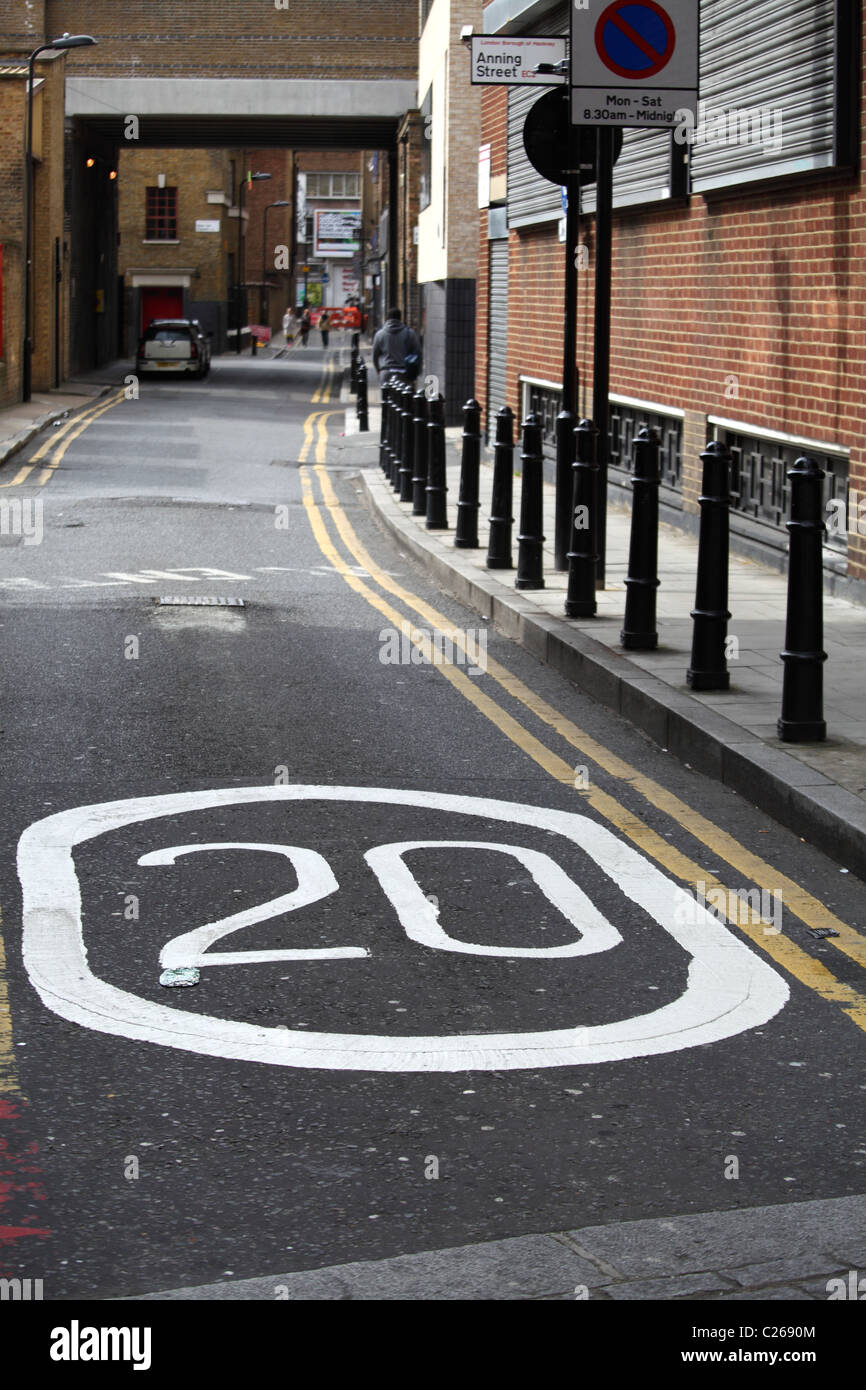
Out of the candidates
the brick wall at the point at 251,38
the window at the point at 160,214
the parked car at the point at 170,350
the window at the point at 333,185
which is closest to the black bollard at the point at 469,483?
the brick wall at the point at 251,38

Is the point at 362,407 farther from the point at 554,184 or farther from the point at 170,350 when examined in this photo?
the point at 170,350

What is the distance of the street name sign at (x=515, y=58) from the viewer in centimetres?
1230

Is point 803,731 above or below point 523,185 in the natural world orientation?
below

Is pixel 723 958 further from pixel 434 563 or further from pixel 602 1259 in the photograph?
pixel 434 563

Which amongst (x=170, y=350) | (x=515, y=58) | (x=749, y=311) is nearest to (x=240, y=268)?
(x=170, y=350)

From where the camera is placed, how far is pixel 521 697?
29.8 feet

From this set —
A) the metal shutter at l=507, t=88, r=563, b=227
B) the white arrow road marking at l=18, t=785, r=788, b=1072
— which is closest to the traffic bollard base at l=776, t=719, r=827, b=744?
the white arrow road marking at l=18, t=785, r=788, b=1072

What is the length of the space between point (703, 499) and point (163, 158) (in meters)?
67.1

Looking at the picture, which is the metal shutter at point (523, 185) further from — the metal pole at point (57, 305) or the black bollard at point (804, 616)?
the metal pole at point (57, 305)

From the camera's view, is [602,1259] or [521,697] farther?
[521,697]

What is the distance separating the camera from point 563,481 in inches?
476

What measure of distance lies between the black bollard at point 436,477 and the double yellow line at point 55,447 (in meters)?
6.76

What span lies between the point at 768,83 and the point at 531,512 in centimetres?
353
